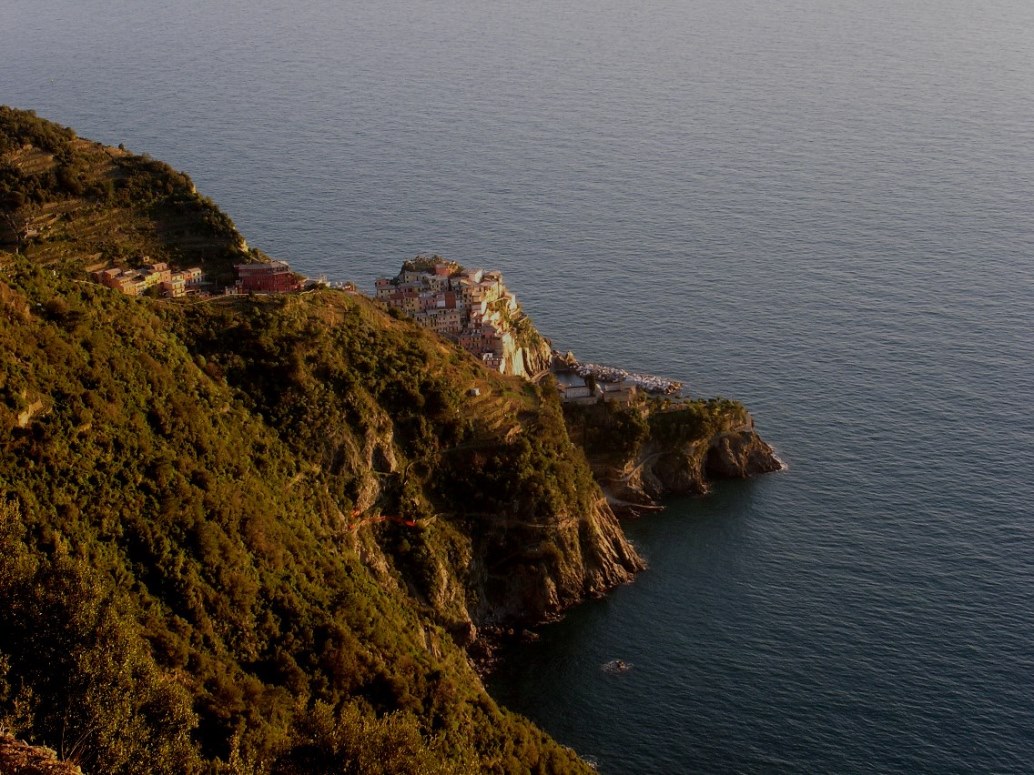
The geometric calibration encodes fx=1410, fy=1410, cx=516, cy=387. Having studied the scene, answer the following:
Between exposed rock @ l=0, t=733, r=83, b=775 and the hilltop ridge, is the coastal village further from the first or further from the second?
exposed rock @ l=0, t=733, r=83, b=775

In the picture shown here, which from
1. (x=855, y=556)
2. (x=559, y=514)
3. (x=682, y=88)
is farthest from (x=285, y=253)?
(x=682, y=88)

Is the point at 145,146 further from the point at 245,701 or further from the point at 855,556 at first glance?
the point at 245,701

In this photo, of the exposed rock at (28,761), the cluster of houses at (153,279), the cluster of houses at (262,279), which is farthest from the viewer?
the cluster of houses at (262,279)

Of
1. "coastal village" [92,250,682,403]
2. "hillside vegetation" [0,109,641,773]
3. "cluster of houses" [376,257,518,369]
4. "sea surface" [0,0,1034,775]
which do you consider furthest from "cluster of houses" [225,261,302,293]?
"sea surface" [0,0,1034,775]

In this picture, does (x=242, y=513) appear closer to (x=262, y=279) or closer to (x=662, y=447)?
(x=262, y=279)

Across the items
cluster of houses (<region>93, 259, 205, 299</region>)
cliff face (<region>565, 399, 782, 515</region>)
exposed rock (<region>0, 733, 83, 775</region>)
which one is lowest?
exposed rock (<region>0, 733, 83, 775</region>)

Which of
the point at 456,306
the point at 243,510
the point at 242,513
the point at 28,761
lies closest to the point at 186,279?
the point at 456,306

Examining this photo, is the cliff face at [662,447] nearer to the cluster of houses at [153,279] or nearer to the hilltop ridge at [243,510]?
the hilltop ridge at [243,510]

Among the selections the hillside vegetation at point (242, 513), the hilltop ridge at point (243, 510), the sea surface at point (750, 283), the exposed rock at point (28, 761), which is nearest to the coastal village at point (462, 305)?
the hilltop ridge at point (243, 510)
